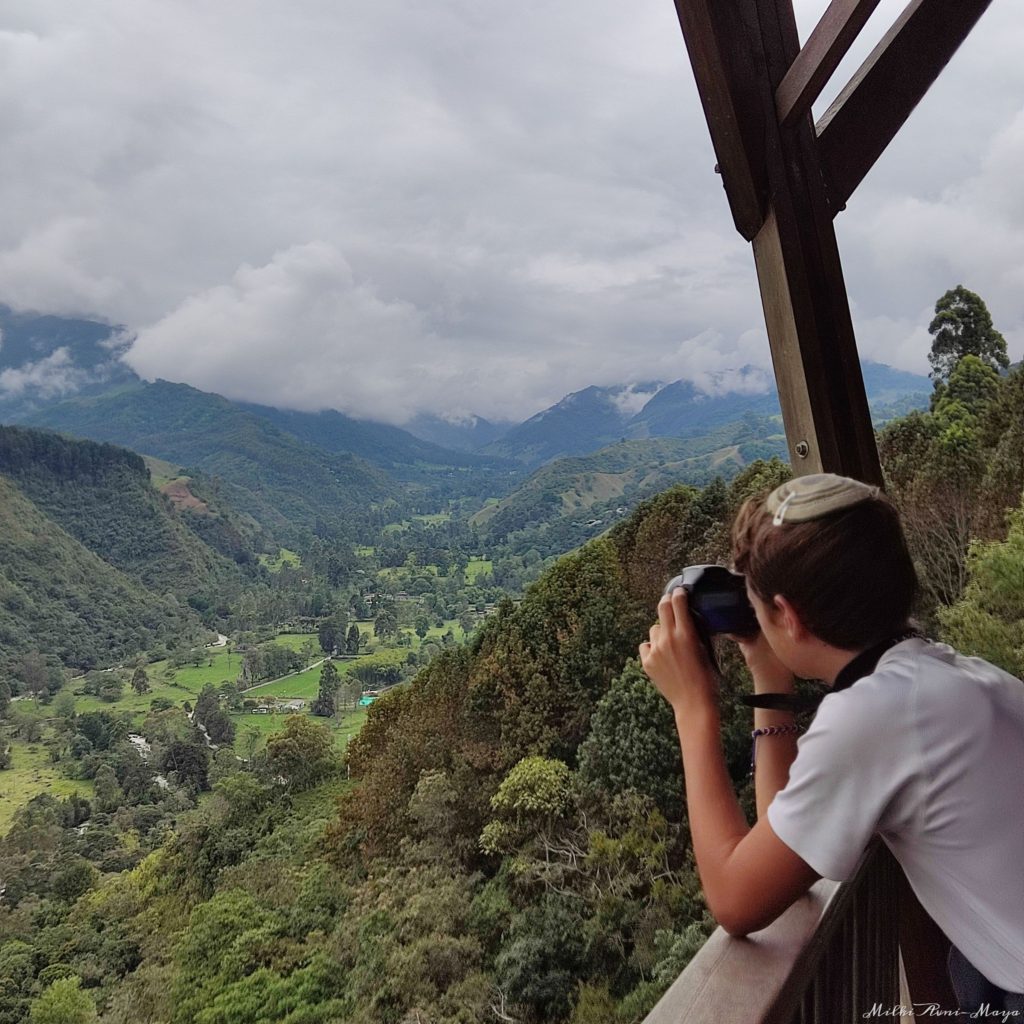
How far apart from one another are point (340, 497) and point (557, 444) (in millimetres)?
26572

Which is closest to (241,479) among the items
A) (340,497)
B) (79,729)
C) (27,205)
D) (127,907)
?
(340,497)

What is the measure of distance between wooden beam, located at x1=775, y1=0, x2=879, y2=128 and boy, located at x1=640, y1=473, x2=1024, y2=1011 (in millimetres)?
499

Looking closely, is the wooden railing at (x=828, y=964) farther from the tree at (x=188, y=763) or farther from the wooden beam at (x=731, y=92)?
the tree at (x=188, y=763)

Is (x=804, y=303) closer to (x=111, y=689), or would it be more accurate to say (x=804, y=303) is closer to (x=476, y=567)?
(x=111, y=689)

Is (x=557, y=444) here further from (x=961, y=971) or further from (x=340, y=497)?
(x=961, y=971)

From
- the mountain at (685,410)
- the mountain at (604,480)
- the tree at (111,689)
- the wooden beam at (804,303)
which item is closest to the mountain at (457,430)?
the mountain at (685,410)

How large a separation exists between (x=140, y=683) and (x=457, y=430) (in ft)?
245

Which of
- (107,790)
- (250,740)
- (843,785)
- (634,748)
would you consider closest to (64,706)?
(107,790)

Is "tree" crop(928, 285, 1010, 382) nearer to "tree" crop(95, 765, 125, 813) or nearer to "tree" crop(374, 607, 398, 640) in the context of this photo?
"tree" crop(95, 765, 125, 813)

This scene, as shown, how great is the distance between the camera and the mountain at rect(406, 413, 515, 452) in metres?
93.3

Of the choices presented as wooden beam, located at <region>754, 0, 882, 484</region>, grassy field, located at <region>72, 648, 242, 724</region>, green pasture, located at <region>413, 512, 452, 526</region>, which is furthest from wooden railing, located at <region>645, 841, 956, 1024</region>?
green pasture, located at <region>413, 512, 452, 526</region>

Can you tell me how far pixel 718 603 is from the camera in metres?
0.60

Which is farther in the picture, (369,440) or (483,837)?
(369,440)

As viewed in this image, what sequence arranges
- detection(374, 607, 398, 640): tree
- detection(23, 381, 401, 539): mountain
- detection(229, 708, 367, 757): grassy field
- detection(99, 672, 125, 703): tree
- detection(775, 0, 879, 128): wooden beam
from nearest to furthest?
1. detection(775, 0, 879, 128): wooden beam
2. detection(229, 708, 367, 757): grassy field
3. detection(99, 672, 125, 703): tree
4. detection(374, 607, 398, 640): tree
5. detection(23, 381, 401, 539): mountain
